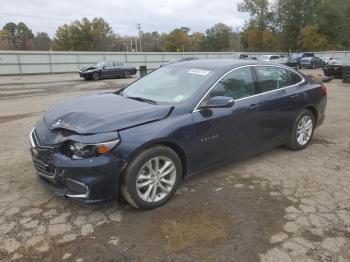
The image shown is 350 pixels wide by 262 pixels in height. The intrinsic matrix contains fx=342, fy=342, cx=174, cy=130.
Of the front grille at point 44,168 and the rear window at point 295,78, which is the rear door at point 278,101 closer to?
the rear window at point 295,78

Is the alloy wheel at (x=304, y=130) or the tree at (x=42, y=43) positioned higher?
the tree at (x=42, y=43)

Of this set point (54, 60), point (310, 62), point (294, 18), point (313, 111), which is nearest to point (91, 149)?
point (313, 111)

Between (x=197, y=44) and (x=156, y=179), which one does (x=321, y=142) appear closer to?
(x=156, y=179)

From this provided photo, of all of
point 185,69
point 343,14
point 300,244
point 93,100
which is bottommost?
point 300,244

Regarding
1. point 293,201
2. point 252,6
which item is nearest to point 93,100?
point 293,201

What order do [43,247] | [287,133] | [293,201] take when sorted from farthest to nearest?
[287,133], [293,201], [43,247]

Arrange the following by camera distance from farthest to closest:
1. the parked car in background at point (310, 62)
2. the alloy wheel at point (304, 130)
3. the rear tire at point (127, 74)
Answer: the parked car in background at point (310, 62)
the rear tire at point (127, 74)
the alloy wheel at point (304, 130)

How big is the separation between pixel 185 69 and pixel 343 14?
63.3 meters

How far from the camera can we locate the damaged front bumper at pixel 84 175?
10.8 ft

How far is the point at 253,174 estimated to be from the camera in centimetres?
471

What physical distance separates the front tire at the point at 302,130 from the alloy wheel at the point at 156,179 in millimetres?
2596

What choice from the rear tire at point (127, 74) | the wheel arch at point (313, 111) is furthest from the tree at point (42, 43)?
the wheel arch at point (313, 111)

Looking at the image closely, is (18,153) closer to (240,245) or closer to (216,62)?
(216,62)

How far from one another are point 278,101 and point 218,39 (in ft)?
255
